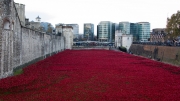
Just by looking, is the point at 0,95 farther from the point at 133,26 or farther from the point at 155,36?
the point at 133,26

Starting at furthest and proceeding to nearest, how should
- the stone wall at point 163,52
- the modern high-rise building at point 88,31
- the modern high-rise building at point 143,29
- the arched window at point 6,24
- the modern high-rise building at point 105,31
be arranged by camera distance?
the modern high-rise building at point 88,31 < the modern high-rise building at point 143,29 < the modern high-rise building at point 105,31 < the stone wall at point 163,52 < the arched window at point 6,24

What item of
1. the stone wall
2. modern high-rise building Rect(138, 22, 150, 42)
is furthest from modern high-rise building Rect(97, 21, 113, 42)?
the stone wall

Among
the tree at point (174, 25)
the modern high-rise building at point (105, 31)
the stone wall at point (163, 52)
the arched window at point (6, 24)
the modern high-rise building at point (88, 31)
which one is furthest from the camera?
the modern high-rise building at point (88, 31)

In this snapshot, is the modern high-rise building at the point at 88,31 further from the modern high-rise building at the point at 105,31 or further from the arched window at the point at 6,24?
the arched window at the point at 6,24

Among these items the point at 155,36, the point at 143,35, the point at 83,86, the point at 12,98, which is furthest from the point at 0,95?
the point at 143,35

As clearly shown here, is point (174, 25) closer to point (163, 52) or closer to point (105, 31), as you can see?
point (163, 52)

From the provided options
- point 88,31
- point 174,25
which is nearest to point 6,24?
point 174,25

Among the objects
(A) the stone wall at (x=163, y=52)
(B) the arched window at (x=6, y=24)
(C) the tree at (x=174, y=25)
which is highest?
(C) the tree at (x=174, y=25)

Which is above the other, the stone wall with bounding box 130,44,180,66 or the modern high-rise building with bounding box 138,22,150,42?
the modern high-rise building with bounding box 138,22,150,42

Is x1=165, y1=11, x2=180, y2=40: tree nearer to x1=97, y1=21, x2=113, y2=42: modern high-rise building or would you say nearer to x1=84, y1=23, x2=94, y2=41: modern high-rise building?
x1=97, y1=21, x2=113, y2=42: modern high-rise building

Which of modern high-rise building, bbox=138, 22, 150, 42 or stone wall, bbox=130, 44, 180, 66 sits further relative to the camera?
modern high-rise building, bbox=138, 22, 150, 42

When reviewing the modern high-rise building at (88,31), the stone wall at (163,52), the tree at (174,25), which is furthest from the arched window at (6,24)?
the modern high-rise building at (88,31)

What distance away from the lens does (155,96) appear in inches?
427

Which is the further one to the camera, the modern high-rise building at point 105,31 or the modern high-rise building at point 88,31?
the modern high-rise building at point 88,31
